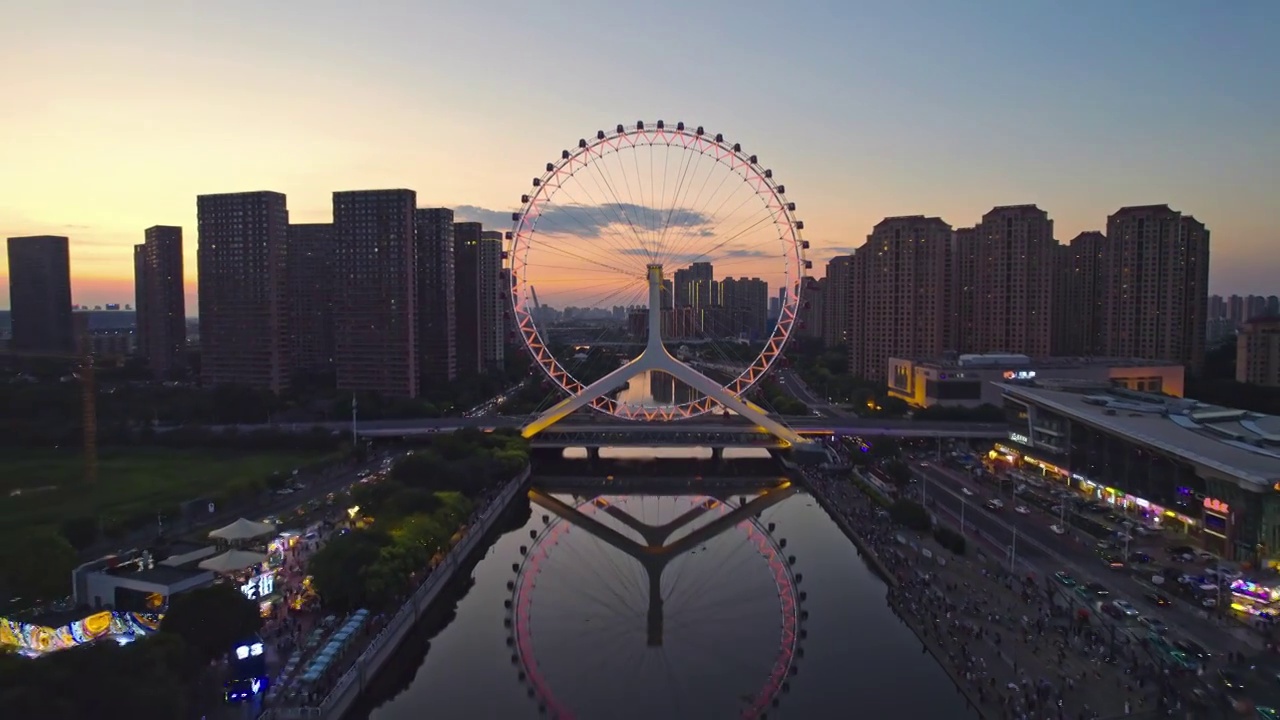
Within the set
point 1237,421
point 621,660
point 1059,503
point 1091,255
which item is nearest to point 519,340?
point 621,660

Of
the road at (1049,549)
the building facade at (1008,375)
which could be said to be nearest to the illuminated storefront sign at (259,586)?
the road at (1049,549)

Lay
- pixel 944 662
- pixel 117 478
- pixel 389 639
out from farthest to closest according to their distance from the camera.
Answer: pixel 117 478, pixel 389 639, pixel 944 662

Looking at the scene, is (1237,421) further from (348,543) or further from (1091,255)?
(1091,255)

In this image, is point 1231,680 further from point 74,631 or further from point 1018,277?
point 1018,277

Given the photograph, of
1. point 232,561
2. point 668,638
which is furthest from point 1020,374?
point 232,561

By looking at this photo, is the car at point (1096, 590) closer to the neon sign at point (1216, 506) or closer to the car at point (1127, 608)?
the car at point (1127, 608)

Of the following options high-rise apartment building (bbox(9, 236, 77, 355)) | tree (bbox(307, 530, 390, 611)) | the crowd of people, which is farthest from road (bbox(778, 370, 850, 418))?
high-rise apartment building (bbox(9, 236, 77, 355))

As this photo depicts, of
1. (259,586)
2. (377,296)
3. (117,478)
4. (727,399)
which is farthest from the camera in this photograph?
(377,296)
